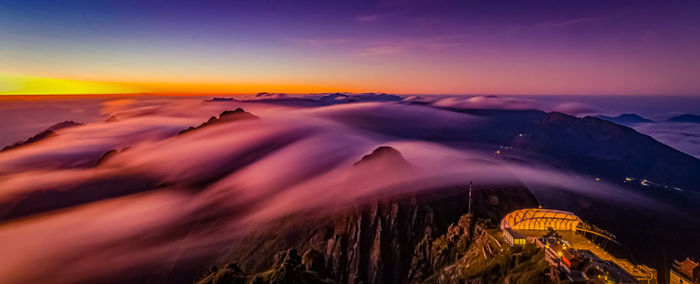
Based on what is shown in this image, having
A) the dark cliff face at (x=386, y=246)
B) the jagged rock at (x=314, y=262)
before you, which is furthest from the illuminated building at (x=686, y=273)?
the jagged rock at (x=314, y=262)

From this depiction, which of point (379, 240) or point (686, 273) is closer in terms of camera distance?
point (686, 273)

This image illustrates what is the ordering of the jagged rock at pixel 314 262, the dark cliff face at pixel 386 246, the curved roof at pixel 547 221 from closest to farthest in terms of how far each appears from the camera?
the curved roof at pixel 547 221, the jagged rock at pixel 314 262, the dark cliff face at pixel 386 246

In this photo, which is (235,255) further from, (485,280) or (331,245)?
(485,280)

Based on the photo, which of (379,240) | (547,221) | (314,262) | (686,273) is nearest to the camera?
(686,273)

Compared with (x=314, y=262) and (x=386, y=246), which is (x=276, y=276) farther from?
(x=386, y=246)

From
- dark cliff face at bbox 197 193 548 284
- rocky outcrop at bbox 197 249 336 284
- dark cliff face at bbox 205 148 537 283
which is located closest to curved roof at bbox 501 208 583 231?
dark cliff face at bbox 197 193 548 284

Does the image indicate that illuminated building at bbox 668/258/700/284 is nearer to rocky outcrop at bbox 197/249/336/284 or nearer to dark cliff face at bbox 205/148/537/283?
rocky outcrop at bbox 197/249/336/284

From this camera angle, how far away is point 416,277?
14375 centimetres

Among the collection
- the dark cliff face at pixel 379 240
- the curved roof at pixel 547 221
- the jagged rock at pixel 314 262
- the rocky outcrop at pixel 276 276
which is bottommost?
the dark cliff face at pixel 379 240

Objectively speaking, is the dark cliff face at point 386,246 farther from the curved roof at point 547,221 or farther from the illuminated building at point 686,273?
the illuminated building at point 686,273

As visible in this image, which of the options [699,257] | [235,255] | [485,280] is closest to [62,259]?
[235,255]

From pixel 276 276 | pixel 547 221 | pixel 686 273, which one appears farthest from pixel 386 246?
pixel 686 273

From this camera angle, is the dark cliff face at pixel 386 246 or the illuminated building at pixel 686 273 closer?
the illuminated building at pixel 686 273

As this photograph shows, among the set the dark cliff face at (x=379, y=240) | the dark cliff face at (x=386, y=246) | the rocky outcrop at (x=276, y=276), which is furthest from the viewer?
the dark cliff face at (x=379, y=240)
